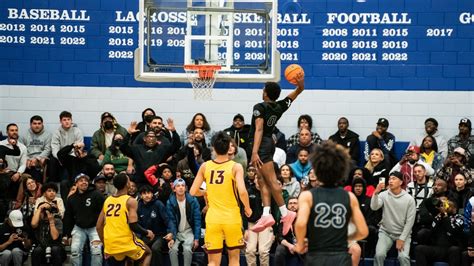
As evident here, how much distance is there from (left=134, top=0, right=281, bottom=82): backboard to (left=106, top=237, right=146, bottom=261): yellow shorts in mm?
2363

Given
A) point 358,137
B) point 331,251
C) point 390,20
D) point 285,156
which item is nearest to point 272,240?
point 285,156

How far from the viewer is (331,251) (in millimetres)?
9141

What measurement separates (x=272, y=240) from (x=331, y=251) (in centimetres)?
694

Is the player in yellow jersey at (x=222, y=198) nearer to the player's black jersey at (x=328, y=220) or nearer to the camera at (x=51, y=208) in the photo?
the player's black jersey at (x=328, y=220)

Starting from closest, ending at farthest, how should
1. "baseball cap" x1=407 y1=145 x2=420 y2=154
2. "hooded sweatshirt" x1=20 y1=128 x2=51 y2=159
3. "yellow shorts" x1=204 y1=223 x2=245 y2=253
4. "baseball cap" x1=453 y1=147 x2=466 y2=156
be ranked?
1. "yellow shorts" x1=204 y1=223 x2=245 y2=253
2. "baseball cap" x1=453 y1=147 x2=466 y2=156
3. "baseball cap" x1=407 y1=145 x2=420 y2=154
4. "hooded sweatshirt" x1=20 y1=128 x2=51 y2=159

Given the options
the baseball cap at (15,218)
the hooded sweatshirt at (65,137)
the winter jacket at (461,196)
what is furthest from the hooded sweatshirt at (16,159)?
the winter jacket at (461,196)

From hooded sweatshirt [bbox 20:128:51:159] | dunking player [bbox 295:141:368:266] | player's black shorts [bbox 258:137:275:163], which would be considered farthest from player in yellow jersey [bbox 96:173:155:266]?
dunking player [bbox 295:141:368:266]

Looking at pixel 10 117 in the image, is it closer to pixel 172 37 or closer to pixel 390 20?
pixel 172 37

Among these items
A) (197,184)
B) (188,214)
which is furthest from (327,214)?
(188,214)

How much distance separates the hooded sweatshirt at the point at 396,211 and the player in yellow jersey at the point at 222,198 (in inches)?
163

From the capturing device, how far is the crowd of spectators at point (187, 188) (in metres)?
15.9

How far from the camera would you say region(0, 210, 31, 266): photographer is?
1617 centimetres

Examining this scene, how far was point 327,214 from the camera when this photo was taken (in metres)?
9.09

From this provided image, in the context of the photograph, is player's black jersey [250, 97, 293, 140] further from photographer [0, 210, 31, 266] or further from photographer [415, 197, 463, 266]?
photographer [0, 210, 31, 266]
